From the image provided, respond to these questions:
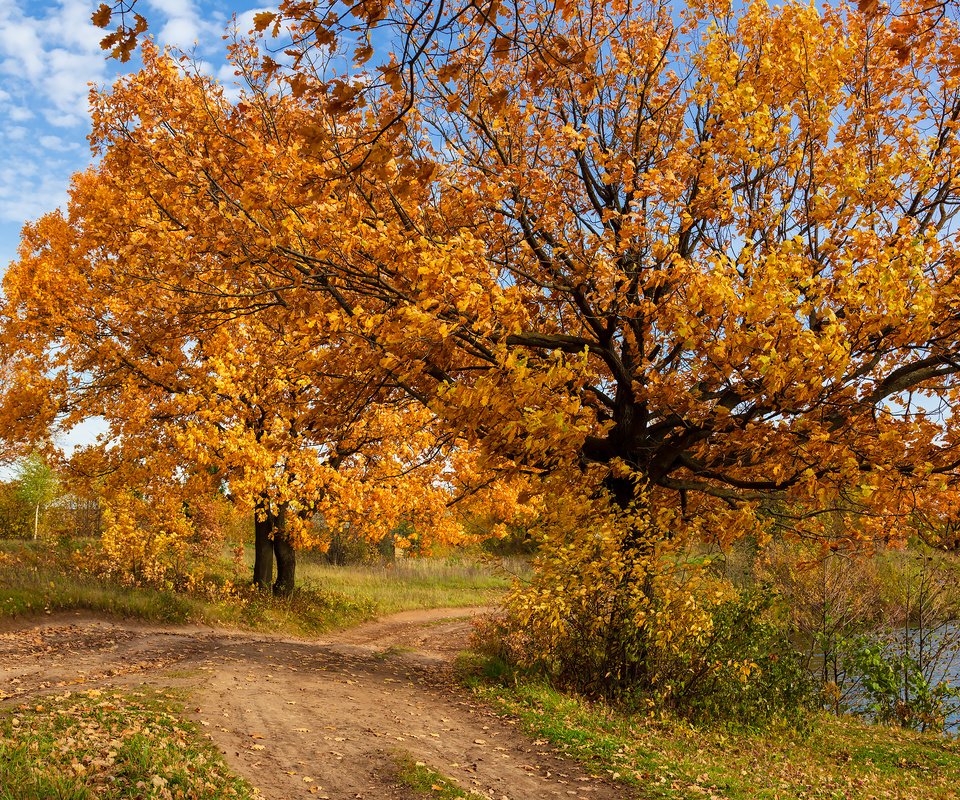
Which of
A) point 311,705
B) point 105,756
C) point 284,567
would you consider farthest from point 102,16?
point 284,567

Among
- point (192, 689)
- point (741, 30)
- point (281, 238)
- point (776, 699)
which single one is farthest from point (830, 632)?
point (281, 238)

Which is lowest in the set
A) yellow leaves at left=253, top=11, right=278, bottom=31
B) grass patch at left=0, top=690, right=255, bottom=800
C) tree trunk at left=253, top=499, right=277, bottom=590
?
grass patch at left=0, top=690, right=255, bottom=800

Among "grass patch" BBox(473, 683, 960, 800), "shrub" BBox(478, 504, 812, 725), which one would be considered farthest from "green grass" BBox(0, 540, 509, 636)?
"grass patch" BBox(473, 683, 960, 800)

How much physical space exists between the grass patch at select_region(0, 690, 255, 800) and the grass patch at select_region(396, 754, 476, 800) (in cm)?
138

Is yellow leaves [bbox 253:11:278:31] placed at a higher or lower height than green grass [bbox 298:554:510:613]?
higher

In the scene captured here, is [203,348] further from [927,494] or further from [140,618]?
[927,494]

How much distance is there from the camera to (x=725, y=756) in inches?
335

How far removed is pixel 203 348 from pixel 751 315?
11.3 m

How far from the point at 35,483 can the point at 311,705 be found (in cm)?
2360

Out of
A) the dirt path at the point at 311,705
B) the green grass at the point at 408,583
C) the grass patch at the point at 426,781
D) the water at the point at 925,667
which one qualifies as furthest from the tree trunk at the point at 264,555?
the water at the point at 925,667

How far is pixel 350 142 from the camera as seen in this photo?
8.87 metres

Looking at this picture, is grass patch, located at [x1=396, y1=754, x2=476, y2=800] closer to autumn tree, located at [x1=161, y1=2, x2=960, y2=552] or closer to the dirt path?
the dirt path

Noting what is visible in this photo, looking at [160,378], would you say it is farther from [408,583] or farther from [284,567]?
[408,583]

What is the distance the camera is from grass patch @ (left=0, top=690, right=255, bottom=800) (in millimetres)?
4797
